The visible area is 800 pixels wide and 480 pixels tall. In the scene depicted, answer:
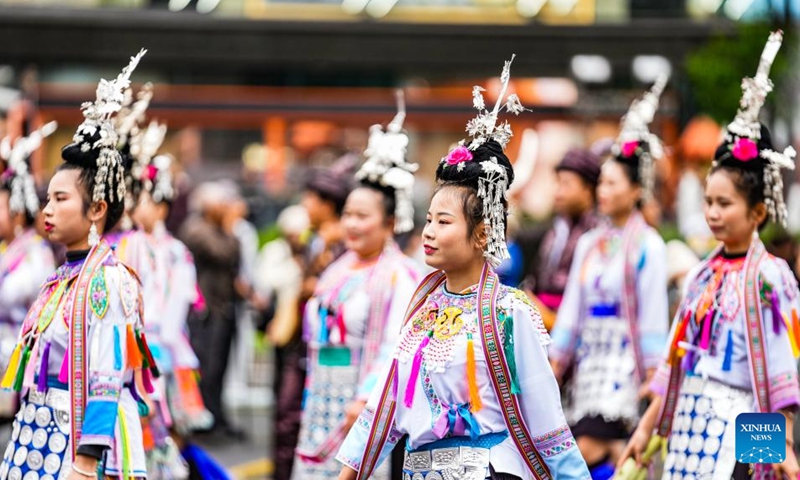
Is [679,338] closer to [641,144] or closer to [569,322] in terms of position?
[569,322]

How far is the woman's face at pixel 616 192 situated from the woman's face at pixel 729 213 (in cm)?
223

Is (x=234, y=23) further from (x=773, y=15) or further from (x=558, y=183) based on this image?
(x=558, y=183)

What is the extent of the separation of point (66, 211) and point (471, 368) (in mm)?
1773

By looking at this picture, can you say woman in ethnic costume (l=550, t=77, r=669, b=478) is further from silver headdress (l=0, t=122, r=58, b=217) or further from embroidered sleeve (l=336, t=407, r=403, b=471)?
silver headdress (l=0, t=122, r=58, b=217)

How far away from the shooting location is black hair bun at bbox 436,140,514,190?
5020 millimetres

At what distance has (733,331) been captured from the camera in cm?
580

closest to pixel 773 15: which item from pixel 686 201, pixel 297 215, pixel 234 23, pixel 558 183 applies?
pixel 686 201

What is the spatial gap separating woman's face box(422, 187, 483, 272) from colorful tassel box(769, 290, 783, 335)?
144 cm

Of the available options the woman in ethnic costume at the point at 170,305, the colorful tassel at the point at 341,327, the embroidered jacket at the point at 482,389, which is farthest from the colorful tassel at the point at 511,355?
the woman in ethnic costume at the point at 170,305

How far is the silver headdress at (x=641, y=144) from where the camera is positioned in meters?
8.43

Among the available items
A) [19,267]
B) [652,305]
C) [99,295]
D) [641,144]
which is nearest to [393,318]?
[652,305]

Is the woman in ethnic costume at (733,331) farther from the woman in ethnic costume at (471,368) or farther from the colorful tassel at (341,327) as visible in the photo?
the colorful tassel at (341,327)

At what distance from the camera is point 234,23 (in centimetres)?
2339

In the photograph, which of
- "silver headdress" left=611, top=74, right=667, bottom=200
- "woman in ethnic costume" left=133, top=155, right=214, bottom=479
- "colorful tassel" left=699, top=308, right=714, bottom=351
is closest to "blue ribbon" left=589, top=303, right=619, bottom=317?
"silver headdress" left=611, top=74, right=667, bottom=200
